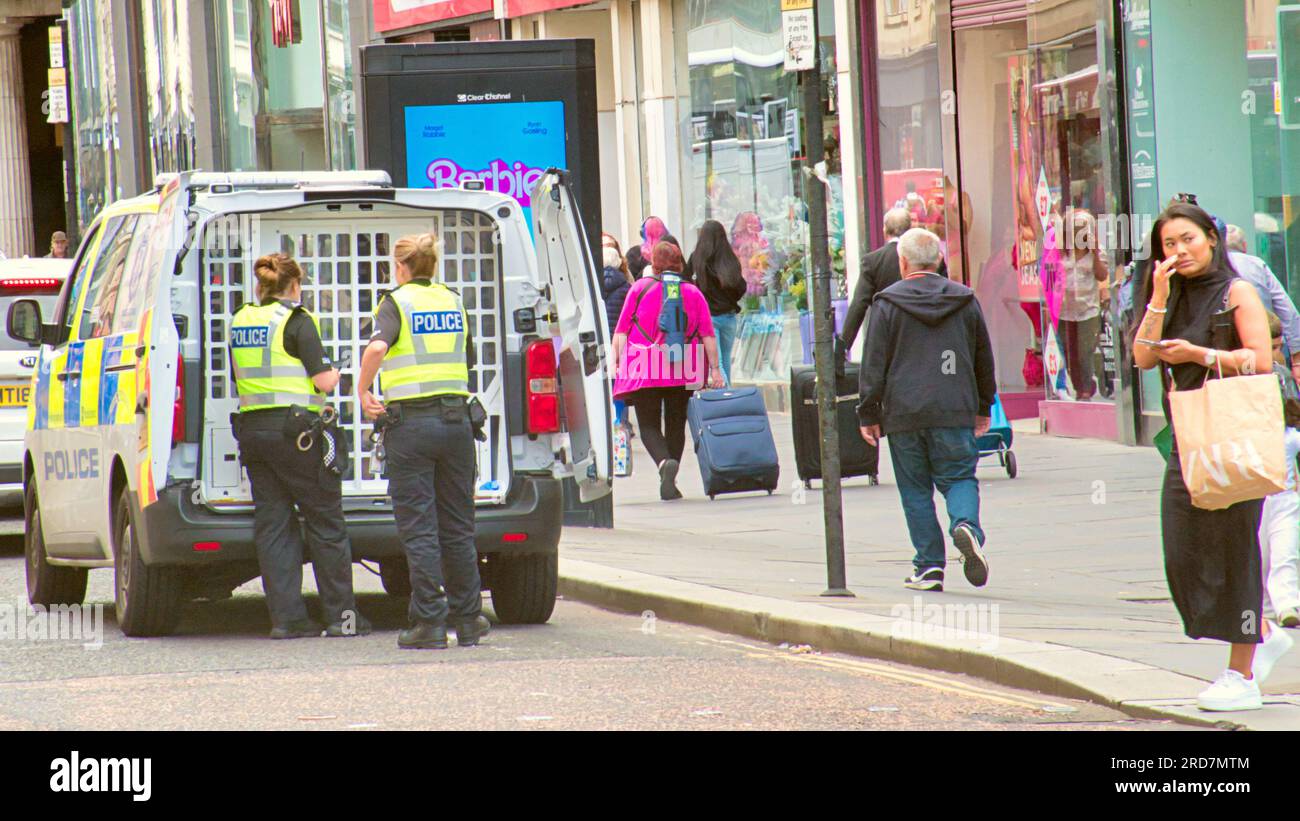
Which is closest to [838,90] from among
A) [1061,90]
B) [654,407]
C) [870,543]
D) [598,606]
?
[1061,90]

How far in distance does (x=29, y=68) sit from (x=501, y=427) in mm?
48660

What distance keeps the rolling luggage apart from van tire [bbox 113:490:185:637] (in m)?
5.49

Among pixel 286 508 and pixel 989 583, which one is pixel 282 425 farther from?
pixel 989 583

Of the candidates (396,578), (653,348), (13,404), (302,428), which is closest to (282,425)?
(302,428)

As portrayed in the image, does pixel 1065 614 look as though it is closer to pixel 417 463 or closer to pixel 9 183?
pixel 417 463

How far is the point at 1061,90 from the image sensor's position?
1703 centimetres

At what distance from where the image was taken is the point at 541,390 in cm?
953

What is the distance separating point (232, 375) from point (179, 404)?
360mm

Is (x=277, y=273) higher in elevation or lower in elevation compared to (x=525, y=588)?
higher

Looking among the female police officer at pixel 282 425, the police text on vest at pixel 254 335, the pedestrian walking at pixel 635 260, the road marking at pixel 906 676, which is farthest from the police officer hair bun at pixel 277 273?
the pedestrian walking at pixel 635 260

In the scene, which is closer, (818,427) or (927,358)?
(927,358)

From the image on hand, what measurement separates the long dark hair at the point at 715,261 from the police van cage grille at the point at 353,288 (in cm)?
652

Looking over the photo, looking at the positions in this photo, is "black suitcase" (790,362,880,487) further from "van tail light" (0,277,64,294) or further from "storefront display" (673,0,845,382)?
"storefront display" (673,0,845,382)

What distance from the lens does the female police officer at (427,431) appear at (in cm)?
878
